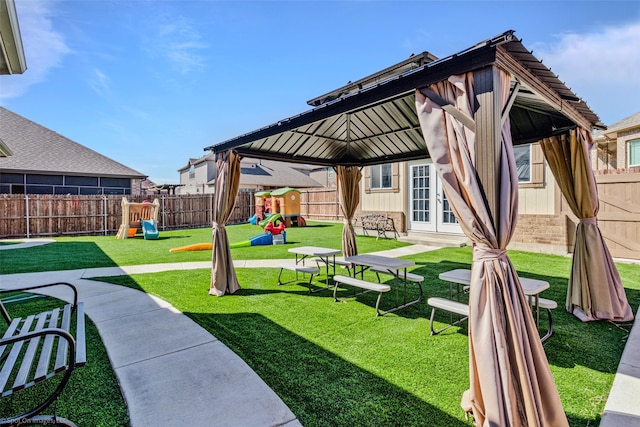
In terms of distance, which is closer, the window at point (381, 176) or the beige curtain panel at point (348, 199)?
the beige curtain panel at point (348, 199)

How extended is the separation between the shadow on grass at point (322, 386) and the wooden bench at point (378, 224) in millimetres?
9768

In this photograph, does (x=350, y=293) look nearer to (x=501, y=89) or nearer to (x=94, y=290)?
(x=501, y=89)

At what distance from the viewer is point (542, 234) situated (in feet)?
31.1

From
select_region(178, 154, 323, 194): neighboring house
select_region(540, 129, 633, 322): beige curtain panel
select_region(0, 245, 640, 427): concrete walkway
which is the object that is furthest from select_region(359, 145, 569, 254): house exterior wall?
select_region(178, 154, 323, 194): neighboring house

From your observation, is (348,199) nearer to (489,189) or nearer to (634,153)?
(489,189)

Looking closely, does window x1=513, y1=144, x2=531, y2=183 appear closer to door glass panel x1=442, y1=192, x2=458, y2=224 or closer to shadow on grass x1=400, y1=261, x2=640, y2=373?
door glass panel x1=442, y1=192, x2=458, y2=224

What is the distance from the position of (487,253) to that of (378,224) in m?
11.2

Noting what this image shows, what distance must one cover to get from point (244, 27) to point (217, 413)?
27.4ft

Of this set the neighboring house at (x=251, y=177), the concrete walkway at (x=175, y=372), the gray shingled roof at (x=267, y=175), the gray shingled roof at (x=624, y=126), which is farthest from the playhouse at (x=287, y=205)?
the gray shingled roof at (x=624, y=126)

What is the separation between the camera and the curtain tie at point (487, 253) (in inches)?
97.1

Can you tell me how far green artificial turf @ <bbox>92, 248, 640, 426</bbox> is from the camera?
2627 millimetres

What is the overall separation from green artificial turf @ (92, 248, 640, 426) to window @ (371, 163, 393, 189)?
25.7 ft

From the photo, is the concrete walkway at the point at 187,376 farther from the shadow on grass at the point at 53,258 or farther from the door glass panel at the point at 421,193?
the door glass panel at the point at 421,193

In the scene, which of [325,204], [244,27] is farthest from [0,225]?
[325,204]
